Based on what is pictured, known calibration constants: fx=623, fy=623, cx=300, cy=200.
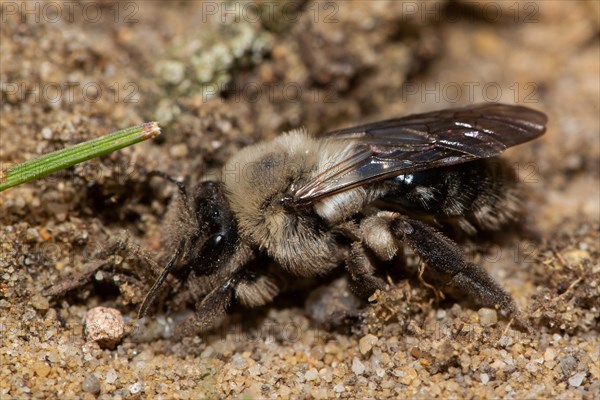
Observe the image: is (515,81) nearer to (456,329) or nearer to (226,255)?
(456,329)

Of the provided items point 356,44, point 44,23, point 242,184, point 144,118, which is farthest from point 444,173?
point 44,23

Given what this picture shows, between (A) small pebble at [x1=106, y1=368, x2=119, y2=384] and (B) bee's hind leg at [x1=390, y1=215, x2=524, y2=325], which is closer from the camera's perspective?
(A) small pebble at [x1=106, y1=368, x2=119, y2=384]

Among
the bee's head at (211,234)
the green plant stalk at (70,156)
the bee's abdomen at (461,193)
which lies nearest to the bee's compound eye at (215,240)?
the bee's head at (211,234)

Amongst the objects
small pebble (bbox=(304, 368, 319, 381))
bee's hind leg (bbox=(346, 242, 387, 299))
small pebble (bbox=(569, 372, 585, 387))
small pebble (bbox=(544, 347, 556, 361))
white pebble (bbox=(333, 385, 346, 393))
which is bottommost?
small pebble (bbox=(304, 368, 319, 381))

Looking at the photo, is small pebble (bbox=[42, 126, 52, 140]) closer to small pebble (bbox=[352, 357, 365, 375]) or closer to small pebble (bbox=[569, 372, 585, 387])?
small pebble (bbox=[352, 357, 365, 375])

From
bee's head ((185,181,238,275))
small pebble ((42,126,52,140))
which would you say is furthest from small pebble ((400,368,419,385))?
small pebble ((42,126,52,140))
